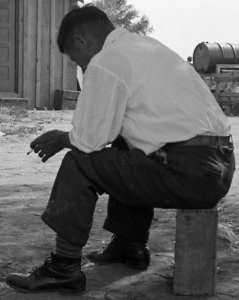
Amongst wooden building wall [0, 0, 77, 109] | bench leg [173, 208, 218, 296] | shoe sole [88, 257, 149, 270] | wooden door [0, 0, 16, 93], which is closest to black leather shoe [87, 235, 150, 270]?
shoe sole [88, 257, 149, 270]

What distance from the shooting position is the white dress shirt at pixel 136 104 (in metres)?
2.77

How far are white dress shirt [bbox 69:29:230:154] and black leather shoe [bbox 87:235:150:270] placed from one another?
28.8 inches

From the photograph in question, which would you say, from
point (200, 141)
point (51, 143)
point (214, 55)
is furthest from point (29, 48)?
point (200, 141)

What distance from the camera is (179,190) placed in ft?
9.29

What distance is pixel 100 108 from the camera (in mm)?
Answer: 2766

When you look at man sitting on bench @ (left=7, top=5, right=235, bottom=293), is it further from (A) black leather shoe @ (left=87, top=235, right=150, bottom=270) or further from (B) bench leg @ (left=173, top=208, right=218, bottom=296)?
(A) black leather shoe @ (left=87, top=235, right=150, bottom=270)

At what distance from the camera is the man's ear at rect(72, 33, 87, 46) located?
10.0 feet

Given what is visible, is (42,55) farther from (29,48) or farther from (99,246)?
(99,246)

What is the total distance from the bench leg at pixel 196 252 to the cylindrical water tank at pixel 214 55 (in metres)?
20.6

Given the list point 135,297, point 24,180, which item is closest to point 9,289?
point 135,297

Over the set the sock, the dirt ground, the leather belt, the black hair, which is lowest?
the dirt ground

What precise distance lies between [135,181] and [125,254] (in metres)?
0.68

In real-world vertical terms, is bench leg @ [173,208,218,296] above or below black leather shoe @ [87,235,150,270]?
above

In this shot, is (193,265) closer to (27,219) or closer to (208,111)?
(208,111)
